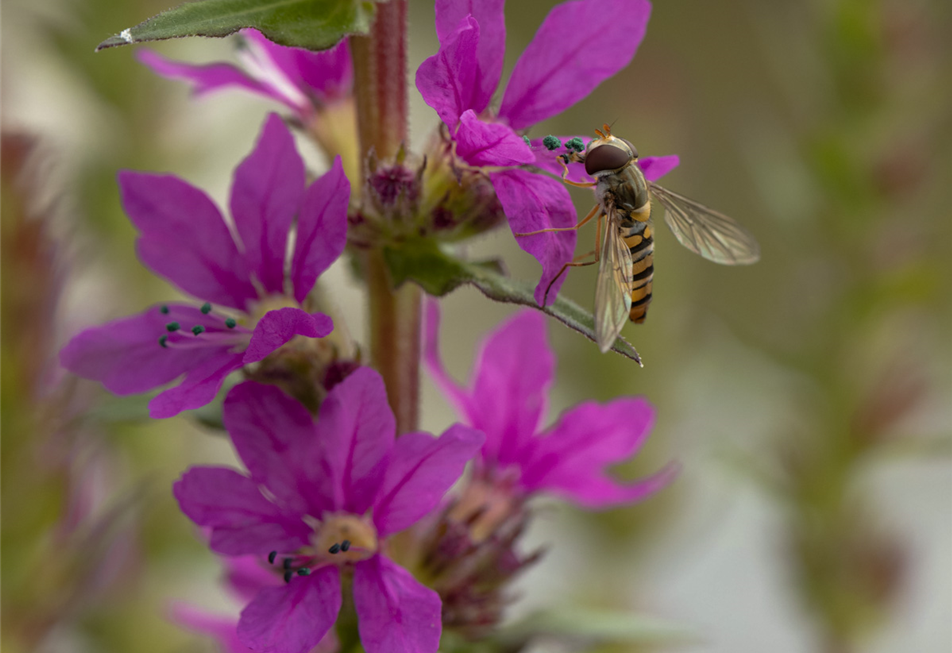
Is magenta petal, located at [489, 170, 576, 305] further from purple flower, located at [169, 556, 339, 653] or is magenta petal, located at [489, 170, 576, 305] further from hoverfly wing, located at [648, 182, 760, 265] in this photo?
purple flower, located at [169, 556, 339, 653]

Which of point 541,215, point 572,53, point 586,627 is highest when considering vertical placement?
point 572,53

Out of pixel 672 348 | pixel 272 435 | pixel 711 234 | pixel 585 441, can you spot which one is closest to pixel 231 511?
pixel 272 435

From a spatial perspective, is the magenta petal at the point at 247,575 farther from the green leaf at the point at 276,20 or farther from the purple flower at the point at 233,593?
the green leaf at the point at 276,20

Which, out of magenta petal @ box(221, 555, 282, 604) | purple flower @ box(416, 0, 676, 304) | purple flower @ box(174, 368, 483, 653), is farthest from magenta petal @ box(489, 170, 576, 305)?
magenta petal @ box(221, 555, 282, 604)

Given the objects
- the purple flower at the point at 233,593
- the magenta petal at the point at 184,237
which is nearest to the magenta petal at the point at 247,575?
the purple flower at the point at 233,593

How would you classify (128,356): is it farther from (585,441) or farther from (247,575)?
(585,441)

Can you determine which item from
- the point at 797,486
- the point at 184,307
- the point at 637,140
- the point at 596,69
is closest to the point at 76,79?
the point at 637,140

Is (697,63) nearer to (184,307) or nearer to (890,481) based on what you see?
(890,481)
